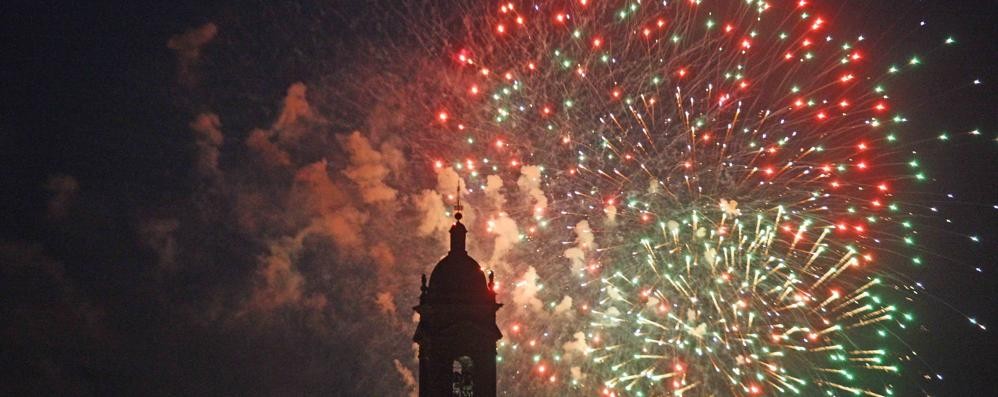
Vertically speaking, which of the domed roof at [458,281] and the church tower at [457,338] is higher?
the domed roof at [458,281]

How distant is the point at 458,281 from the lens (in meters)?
35.0

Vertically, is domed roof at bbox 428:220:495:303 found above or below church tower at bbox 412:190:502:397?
above

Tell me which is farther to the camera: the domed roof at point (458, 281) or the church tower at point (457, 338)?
the domed roof at point (458, 281)

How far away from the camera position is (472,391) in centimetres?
3397

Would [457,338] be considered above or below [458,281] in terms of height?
below

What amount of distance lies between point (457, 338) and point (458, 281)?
2.01 metres

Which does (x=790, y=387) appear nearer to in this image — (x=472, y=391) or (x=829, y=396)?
(x=829, y=396)

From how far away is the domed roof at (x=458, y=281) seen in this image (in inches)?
1361

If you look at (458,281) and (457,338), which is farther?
(458,281)

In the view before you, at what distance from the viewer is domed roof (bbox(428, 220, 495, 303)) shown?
113ft

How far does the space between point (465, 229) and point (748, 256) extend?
9.80 m

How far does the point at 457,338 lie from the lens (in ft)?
112

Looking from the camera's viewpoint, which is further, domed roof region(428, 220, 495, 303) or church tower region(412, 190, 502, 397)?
domed roof region(428, 220, 495, 303)

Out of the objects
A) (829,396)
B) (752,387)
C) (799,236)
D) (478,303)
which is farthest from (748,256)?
(478,303)
